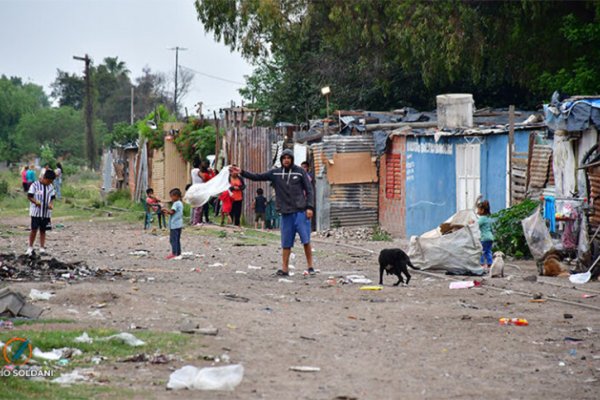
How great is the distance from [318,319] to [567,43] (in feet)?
66.5

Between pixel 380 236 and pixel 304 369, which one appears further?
pixel 380 236

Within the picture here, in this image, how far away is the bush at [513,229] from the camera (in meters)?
18.4

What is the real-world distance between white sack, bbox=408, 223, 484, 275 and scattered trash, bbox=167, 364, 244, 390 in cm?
846

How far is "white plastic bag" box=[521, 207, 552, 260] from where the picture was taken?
15797 mm

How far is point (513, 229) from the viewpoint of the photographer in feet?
60.5

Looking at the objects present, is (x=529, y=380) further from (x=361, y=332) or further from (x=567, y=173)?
(x=567, y=173)

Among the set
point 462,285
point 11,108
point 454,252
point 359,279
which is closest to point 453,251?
point 454,252

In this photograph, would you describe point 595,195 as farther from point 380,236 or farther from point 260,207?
point 260,207

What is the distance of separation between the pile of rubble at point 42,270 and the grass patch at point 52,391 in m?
6.62

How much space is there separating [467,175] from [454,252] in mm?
6494

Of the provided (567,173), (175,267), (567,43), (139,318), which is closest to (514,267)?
(567,173)

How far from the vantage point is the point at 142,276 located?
14891 mm

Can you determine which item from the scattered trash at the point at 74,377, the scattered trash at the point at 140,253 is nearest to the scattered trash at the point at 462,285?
the scattered trash at the point at 140,253

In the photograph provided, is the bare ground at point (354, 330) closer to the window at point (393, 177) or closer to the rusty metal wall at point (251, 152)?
the window at point (393, 177)
